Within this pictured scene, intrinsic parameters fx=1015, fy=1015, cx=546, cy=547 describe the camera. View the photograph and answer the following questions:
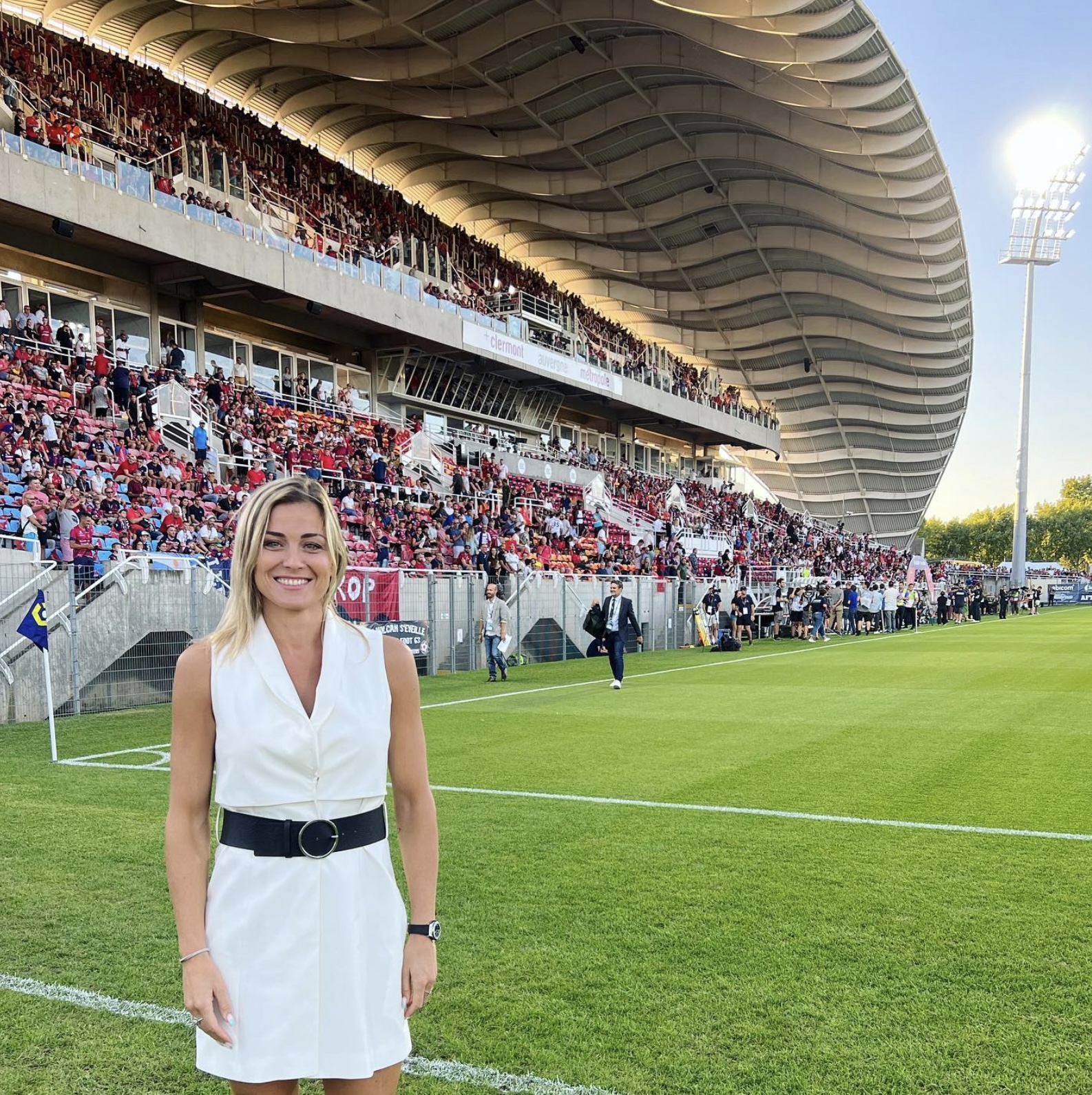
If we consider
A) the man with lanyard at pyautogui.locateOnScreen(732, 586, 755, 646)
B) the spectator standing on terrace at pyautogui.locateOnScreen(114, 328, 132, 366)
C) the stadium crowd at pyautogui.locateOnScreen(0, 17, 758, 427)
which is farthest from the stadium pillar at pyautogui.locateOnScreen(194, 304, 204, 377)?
the man with lanyard at pyautogui.locateOnScreen(732, 586, 755, 646)

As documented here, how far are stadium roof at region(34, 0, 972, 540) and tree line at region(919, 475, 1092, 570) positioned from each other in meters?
49.8

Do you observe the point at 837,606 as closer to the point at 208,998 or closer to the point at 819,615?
the point at 819,615

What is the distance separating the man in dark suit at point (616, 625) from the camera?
1617 cm

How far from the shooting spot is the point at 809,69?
120 feet

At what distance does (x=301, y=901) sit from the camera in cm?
223

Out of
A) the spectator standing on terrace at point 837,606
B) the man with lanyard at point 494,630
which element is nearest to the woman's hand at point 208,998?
the man with lanyard at point 494,630

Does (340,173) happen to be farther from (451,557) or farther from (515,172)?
(451,557)

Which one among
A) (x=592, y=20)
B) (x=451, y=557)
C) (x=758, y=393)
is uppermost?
(x=592, y=20)

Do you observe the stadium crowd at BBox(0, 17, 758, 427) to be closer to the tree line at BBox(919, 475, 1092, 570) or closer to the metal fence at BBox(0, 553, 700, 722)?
the metal fence at BBox(0, 553, 700, 722)

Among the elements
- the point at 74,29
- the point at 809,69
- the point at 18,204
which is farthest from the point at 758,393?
the point at 18,204

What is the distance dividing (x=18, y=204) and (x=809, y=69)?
26.8m

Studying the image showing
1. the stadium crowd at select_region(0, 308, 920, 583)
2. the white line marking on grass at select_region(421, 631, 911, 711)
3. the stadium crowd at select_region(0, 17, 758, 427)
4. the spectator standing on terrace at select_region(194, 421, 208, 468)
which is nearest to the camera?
the white line marking on grass at select_region(421, 631, 911, 711)

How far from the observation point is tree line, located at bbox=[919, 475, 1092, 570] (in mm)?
116125

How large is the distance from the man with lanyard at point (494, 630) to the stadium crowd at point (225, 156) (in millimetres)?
16706
